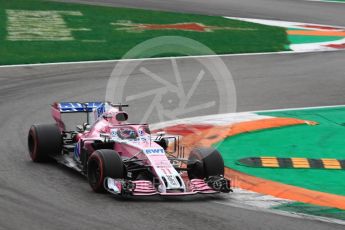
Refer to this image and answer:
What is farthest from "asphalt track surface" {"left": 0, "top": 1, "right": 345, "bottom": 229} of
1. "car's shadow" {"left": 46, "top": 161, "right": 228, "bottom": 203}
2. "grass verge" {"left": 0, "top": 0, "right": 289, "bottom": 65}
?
"grass verge" {"left": 0, "top": 0, "right": 289, "bottom": 65}

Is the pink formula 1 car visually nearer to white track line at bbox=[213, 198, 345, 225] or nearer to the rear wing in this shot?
the rear wing

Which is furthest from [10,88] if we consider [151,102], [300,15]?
[300,15]

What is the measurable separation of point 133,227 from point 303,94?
13.2 metres

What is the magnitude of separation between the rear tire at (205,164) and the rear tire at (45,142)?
270 centimetres

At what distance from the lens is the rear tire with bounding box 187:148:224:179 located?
600 inches

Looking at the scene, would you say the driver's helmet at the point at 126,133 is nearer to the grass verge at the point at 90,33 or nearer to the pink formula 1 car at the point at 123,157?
the pink formula 1 car at the point at 123,157

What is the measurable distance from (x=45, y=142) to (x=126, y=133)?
6.12ft

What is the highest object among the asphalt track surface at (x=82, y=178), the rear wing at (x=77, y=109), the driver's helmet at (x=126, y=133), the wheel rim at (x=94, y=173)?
the driver's helmet at (x=126, y=133)

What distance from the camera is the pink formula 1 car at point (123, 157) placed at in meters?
14.3

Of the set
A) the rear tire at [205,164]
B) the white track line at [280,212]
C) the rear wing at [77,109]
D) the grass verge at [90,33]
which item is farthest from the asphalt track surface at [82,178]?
the grass verge at [90,33]

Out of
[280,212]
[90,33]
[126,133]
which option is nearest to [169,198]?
[126,133]

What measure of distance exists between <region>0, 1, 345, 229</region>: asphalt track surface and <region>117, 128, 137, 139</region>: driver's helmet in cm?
102

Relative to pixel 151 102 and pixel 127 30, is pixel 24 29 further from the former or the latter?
pixel 151 102

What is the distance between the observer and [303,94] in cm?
2495
